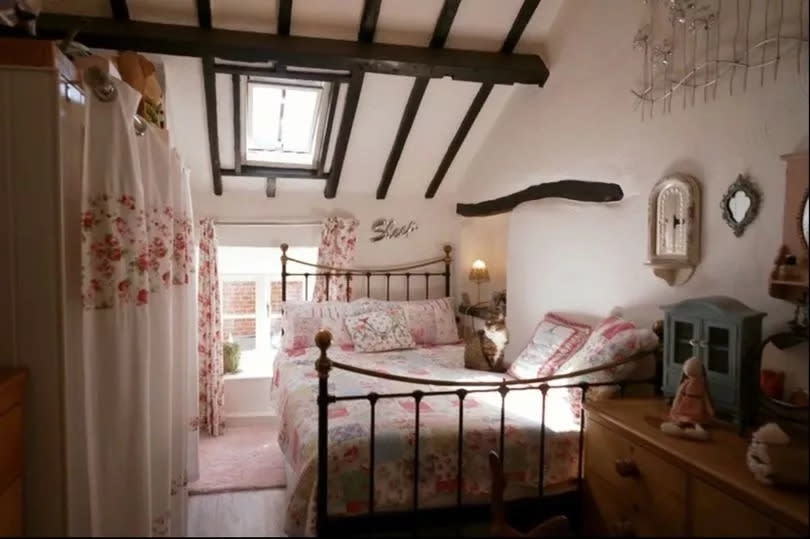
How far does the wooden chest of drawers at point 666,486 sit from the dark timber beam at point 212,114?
272 centimetres

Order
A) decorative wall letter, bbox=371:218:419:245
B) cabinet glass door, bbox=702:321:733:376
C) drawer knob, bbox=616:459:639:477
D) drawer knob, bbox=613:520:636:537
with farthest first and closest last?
decorative wall letter, bbox=371:218:419:245, cabinet glass door, bbox=702:321:733:376, drawer knob, bbox=616:459:639:477, drawer knob, bbox=613:520:636:537

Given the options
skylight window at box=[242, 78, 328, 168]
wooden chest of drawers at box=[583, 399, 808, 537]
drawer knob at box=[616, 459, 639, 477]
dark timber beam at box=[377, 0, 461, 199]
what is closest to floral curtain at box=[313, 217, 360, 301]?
dark timber beam at box=[377, 0, 461, 199]

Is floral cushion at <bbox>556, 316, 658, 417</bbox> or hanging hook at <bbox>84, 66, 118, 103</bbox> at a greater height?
hanging hook at <bbox>84, 66, 118, 103</bbox>

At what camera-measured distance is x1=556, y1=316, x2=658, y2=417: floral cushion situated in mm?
2125

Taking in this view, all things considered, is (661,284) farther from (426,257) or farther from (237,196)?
(237,196)

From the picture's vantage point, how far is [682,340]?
191 cm

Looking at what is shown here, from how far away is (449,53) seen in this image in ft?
10.5

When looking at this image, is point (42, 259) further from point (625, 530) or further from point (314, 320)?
point (314, 320)

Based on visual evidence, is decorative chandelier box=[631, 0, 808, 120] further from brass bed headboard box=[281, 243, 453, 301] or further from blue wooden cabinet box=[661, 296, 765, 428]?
brass bed headboard box=[281, 243, 453, 301]

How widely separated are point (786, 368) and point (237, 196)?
12.5 feet

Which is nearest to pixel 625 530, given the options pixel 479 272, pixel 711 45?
pixel 711 45

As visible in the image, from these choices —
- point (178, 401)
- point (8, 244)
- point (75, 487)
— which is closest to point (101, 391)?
point (75, 487)

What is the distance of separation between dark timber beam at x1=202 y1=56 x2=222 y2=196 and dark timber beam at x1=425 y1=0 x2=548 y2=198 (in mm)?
1695

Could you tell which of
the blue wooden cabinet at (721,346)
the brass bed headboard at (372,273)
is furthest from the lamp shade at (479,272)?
the blue wooden cabinet at (721,346)
